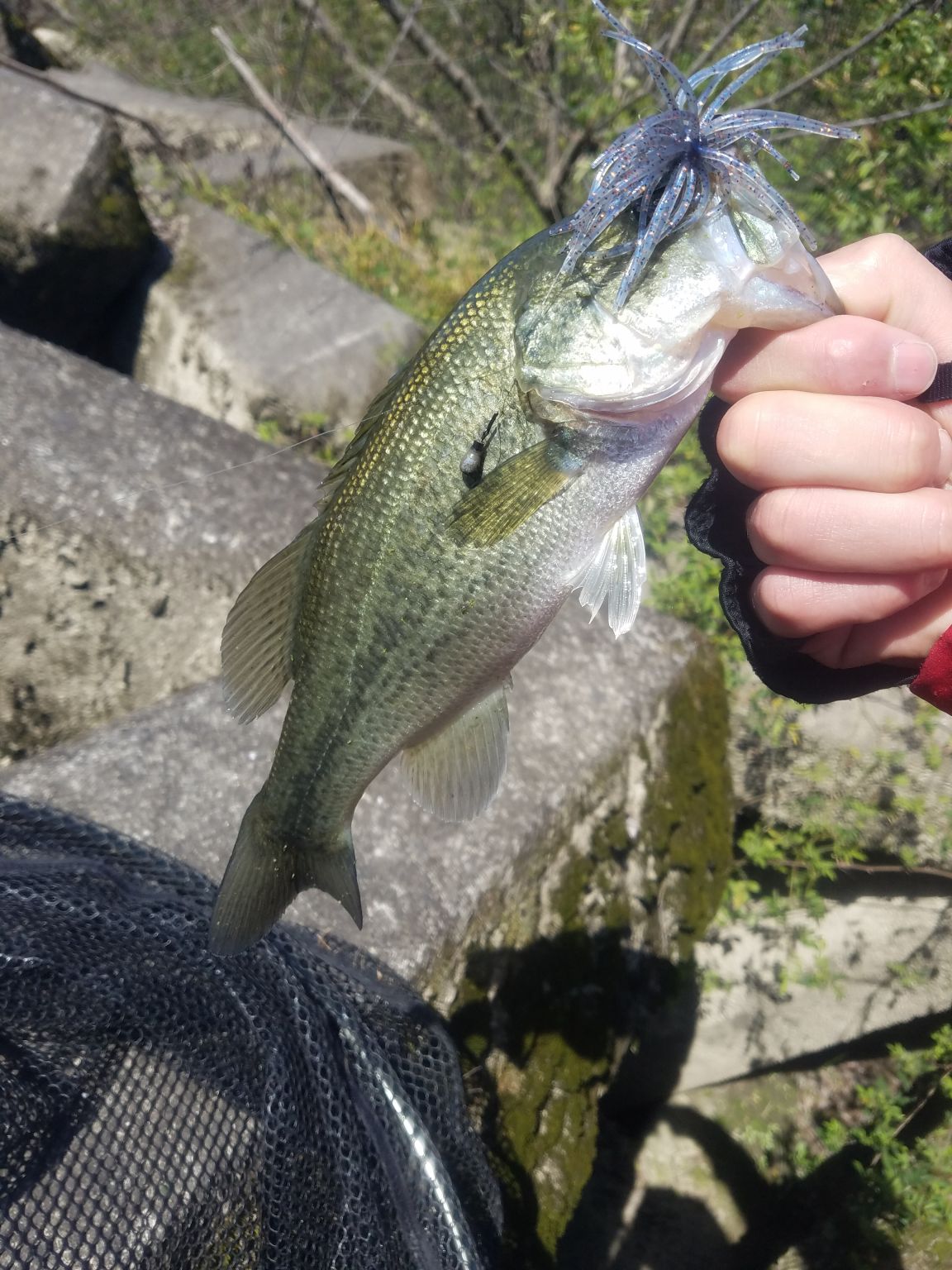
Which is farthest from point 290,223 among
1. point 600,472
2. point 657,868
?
point 600,472

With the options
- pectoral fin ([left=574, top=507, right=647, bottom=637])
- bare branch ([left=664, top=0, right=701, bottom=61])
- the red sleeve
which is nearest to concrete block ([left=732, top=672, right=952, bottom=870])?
the red sleeve

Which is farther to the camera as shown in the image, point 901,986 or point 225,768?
point 901,986

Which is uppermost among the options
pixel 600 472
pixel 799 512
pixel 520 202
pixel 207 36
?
Result: pixel 799 512

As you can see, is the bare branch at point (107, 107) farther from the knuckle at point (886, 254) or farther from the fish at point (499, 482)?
the knuckle at point (886, 254)

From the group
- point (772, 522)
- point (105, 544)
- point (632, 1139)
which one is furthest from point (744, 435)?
point (632, 1139)

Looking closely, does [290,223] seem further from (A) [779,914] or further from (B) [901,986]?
(B) [901,986]

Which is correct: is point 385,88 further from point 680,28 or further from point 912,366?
point 912,366

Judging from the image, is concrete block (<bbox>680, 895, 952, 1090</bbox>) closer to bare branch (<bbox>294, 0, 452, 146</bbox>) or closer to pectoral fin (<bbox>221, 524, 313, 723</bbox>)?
pectoral fin (<bbox>221, 524, 313, 723</bbox>)
